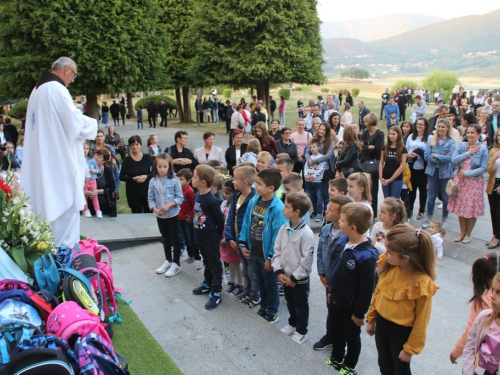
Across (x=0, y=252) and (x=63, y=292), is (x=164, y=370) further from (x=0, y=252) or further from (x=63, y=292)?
(x=0, y=252)

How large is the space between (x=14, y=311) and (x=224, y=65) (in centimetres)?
1895

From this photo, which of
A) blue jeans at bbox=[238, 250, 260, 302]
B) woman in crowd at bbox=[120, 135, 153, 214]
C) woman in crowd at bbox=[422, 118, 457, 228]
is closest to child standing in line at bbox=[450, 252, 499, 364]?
blue jeans at bbox=[238, 250, 260, 302]

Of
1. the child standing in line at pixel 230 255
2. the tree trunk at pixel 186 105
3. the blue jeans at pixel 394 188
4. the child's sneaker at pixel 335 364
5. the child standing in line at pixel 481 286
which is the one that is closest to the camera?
A: the child standing in line at pixel 481 286

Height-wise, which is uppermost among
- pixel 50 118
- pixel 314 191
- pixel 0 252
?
pixel 50 118

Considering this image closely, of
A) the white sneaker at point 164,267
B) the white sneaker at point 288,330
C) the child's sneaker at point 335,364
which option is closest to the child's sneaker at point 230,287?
the white sneaker at point 164,267

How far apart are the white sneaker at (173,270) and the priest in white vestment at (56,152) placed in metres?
1.42

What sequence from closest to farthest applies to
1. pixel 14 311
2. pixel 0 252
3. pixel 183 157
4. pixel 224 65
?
1. pixel 14 311
2. pixel 0 252
3. pixel 183 157
4. pixel 224 65

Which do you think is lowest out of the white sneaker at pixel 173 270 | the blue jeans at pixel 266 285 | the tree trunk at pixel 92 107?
the white sneaker at pixel 173 270

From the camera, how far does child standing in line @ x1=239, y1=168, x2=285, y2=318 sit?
4.63m

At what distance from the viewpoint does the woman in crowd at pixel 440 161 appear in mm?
7562

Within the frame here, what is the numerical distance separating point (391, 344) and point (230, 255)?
8.26ft

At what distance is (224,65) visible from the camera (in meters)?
20.8


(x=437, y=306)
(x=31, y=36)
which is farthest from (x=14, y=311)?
(x=31, y=36)

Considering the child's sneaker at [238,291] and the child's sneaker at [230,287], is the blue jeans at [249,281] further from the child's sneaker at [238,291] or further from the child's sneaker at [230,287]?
the child's sneaker at [230,287]
